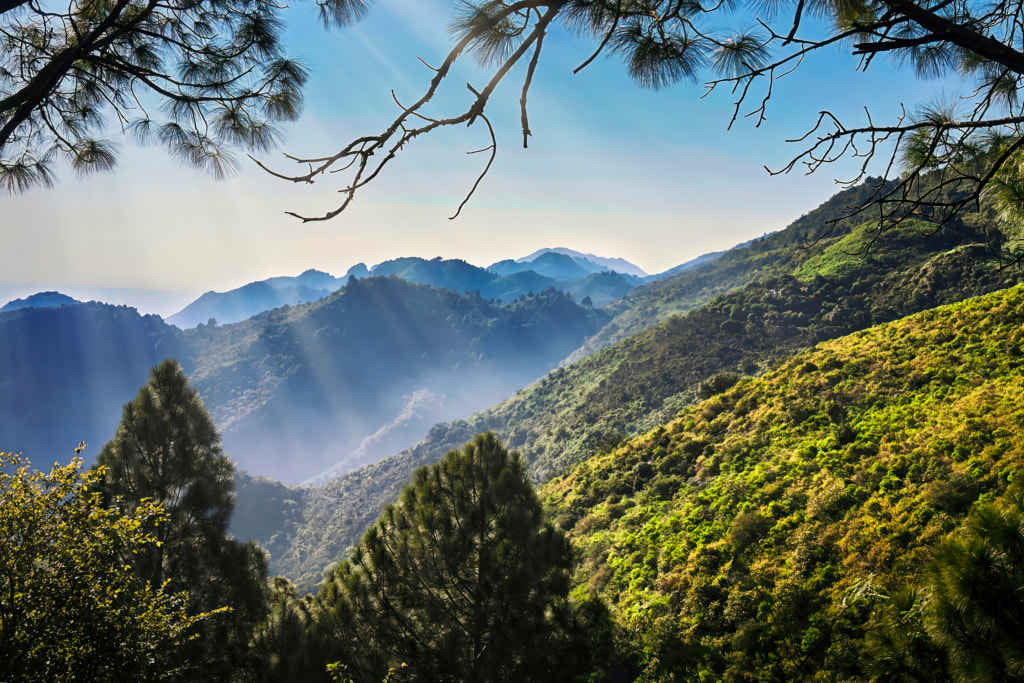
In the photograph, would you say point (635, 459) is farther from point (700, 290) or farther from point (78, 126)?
point (700, 290)

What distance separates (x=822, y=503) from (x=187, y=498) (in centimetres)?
1280

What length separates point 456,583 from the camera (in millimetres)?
6645

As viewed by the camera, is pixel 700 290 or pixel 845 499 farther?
pixel 700 290

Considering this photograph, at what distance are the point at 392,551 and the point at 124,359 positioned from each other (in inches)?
10565

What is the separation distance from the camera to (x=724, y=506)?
11031mm

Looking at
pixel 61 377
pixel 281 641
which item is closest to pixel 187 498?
pixel 281 641

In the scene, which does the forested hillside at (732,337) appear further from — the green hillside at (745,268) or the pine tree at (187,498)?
the pine tree at (187,498)

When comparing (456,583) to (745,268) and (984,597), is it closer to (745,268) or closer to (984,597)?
(984,597)

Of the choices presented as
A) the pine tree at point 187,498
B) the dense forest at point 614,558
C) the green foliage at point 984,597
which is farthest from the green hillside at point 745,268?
the pine tree at point 187,498

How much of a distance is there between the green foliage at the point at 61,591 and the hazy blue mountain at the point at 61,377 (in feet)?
743

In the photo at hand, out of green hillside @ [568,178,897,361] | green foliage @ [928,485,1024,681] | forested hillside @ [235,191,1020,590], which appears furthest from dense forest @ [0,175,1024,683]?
green hillside @ [568,178,897,361]

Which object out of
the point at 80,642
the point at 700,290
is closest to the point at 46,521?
the point at 80,642

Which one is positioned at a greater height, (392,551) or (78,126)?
(78,126)

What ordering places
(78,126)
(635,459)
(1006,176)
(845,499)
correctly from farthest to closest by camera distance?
(635,459) < (845,499) < (78,126) < (1006,176)
